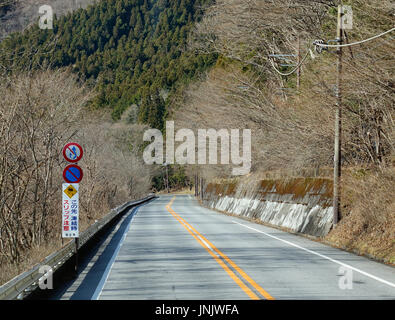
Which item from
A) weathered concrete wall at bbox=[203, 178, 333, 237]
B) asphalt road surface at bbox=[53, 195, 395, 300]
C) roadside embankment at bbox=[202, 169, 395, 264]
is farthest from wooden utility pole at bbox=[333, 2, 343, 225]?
asphalt road surface at bbox=[53, 195, 395, 300]

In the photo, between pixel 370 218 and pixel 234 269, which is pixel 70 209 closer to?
pixel 234 269

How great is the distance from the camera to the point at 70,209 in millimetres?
14969

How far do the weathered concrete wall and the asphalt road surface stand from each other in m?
Result: 2.33

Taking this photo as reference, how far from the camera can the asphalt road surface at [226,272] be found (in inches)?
454

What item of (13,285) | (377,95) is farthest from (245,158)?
(13,285)

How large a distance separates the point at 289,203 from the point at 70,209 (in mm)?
18361

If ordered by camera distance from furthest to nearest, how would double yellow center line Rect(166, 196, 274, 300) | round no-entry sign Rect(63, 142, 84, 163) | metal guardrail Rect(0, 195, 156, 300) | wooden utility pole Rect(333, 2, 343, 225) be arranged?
1. wooden utility pole Rect(333, 2, 343, 225)
2. round no-entry sign Rect(63, 142, 84, 163)
3. double yellow center line Rect(166, 196, 274, 300)
4. metal guardrail Rect(0, 195, 156, 300)

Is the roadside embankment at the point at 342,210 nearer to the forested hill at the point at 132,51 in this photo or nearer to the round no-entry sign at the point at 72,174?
the round no-entry sign at the point at 72,174

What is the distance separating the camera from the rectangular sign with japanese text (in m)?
14.9

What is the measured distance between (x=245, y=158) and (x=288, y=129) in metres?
19.3

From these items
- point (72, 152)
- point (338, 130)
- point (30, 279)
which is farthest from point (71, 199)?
point (338, 130)

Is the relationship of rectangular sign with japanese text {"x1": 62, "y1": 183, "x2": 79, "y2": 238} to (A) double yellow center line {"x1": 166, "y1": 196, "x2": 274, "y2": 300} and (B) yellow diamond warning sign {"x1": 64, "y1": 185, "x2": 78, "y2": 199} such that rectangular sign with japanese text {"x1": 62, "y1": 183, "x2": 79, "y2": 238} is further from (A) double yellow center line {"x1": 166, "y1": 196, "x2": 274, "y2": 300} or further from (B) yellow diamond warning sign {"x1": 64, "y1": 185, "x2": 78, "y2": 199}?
(A) double yellow center line {"x1": 166, "y1": 196, "x2": 274, "y2": 300}

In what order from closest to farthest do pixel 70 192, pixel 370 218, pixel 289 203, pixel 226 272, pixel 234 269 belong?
pixel 226 272
pixel 234 269
pixel 70 192
pixel 370 218
pixel 289 203
